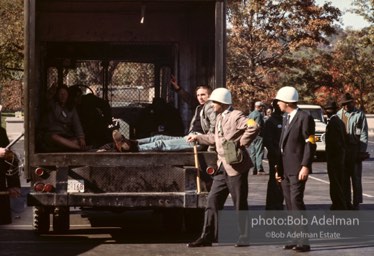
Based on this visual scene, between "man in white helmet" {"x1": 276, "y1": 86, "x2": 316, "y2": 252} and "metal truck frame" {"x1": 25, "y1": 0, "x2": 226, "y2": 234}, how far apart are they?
102 cm

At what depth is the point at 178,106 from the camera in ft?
55.2

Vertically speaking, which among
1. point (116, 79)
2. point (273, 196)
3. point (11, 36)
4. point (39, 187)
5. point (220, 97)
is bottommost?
point (273, 196)

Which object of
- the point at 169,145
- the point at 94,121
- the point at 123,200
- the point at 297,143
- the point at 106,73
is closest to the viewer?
the point at 297,143

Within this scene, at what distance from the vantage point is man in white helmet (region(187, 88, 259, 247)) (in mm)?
12797

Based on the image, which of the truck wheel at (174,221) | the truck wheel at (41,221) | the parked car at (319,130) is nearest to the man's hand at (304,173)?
the truck wheel at (174,221)

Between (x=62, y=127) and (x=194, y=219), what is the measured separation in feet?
6.87

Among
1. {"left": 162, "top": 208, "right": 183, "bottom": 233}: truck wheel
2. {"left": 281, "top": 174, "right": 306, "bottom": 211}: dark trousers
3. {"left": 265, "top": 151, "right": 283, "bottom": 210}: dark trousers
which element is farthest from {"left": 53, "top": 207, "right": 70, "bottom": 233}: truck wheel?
{"left": 281, "top": 174, "right": 306, "bottom": 211}: dark trousers

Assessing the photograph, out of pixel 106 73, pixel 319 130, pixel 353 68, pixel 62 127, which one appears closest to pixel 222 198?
pixel 62 127

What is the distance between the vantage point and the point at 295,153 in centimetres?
1270

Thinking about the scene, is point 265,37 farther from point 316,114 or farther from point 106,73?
point 106,73

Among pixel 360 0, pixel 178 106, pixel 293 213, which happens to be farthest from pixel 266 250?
pixel 360 0

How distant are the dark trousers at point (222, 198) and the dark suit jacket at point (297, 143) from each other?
0.54 meters

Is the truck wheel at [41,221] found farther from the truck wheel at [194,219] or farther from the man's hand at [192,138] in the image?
the man's hand at [192,138]

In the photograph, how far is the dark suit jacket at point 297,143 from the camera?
12633 mm
